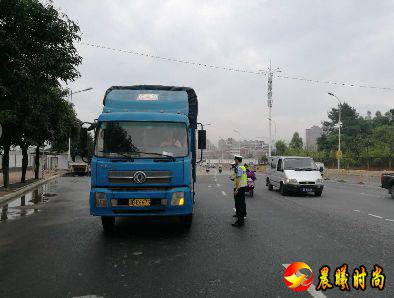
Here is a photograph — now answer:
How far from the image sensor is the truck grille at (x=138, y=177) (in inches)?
332

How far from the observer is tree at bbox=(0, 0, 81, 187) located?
9.95 metres

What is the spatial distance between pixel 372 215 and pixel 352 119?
290 ft

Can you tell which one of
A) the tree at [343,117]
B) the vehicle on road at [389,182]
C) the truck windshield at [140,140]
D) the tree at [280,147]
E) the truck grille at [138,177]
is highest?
the tree at [343,117]

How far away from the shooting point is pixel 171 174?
28.1ft

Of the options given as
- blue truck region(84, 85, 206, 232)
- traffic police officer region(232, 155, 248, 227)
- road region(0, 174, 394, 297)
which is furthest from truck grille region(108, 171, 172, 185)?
traffic police officer region(232, 155, 248, 227)

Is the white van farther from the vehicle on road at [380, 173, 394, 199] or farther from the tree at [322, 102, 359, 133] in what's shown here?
the tree at [322, 102, 359, 133]

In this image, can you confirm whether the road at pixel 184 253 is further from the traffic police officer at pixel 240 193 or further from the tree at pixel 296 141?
the tree at pixel 296 141

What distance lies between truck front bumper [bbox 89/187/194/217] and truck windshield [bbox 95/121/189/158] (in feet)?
2.52

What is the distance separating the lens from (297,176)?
1911cm

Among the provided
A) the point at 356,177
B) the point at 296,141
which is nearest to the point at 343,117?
the point at 296,141

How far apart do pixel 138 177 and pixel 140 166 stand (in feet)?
0.75

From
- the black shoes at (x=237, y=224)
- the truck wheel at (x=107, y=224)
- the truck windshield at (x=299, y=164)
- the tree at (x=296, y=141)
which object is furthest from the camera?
the tree at (x=296, y=141)

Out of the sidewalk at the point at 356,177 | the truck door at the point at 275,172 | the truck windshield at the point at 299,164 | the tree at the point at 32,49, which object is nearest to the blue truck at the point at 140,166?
the tree at the point at 32,49

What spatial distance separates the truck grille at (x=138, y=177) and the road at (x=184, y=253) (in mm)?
1225
